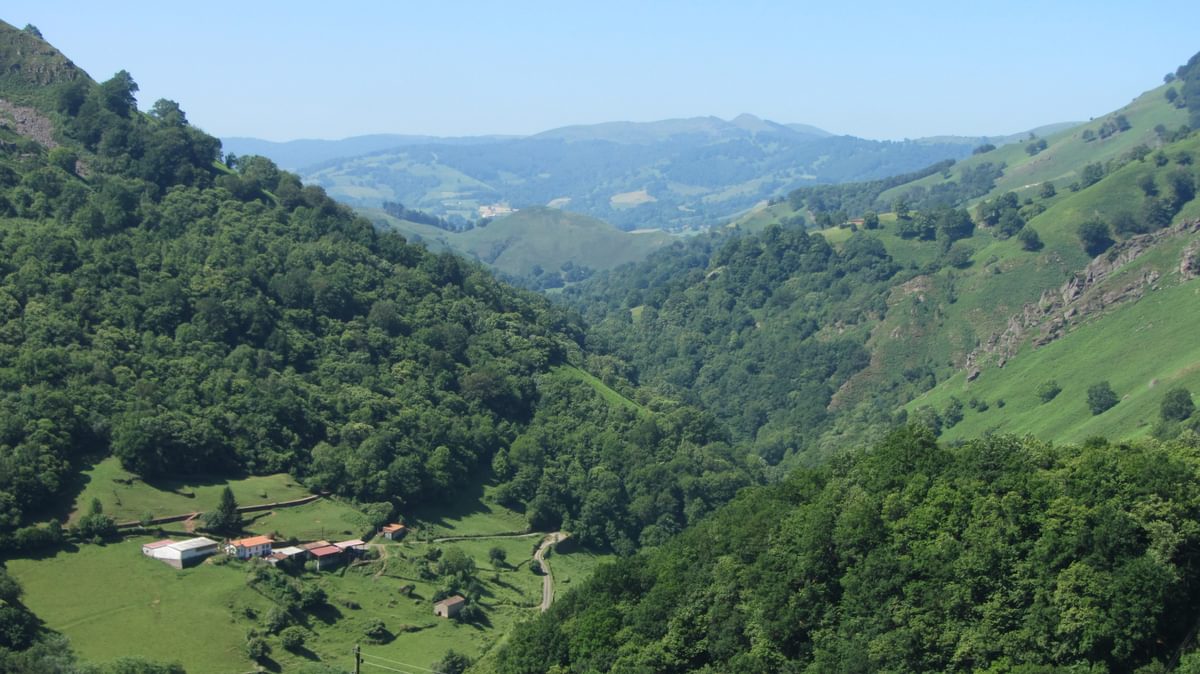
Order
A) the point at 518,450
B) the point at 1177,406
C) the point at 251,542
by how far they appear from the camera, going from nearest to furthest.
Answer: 1. the point at 251,542
2. the point at 1177,406
3. the point at 518,450

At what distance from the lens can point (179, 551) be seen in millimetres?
64562

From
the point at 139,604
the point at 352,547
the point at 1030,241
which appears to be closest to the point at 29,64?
the point at 352,547

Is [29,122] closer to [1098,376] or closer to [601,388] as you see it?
[601,388]

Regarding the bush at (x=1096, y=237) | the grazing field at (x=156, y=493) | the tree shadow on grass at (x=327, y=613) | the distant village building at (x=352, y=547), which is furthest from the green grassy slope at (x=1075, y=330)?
the grazing field at (x=156, y=493)

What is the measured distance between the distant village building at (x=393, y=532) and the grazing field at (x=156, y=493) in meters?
6.23

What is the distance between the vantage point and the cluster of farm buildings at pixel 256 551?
212 feet

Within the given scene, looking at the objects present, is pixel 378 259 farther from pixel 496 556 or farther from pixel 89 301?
pixel 496 556

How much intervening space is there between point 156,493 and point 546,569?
25838 millimetres

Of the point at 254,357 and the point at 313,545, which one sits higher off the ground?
the point at 254,357

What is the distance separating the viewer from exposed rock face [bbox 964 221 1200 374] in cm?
11994

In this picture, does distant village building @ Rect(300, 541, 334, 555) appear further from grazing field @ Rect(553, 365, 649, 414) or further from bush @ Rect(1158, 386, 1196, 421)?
bush @ Rect(1158, 386, 1196, 421)

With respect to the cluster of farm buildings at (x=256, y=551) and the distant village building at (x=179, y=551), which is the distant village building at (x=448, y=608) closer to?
the cluster of farm buildings at (x=256, y=551)

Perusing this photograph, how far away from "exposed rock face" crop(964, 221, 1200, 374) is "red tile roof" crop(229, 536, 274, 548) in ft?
265

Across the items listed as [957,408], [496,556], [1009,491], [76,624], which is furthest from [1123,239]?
[76,624]
